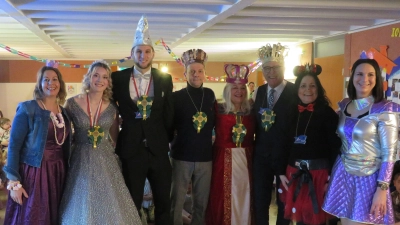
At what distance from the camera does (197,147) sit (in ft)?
8.70

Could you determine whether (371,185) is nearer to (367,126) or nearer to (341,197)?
(341,197)

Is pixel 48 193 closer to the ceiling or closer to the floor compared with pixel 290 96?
closer to the floor

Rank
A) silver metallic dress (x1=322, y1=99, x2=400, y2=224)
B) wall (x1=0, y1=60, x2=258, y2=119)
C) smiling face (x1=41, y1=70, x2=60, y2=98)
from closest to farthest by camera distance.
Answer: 1. silver metallic dress (x1=322, y1=99, x2=400, y2=224)
2. smiling face (x1=41, y1=70, x2=60, y2=98)
3. wall (x1=0, y1=60, x2=258, y2=119)

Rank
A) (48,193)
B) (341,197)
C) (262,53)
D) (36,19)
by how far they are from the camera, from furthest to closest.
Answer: (36,19)
(262,53)
(48,193)
(341,197)

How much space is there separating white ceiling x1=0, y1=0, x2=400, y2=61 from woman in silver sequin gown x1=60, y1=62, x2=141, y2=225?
52.0 inches

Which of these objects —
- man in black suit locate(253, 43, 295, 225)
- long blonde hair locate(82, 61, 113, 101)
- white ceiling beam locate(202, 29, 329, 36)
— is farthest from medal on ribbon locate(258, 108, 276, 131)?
white ceiling beam locate(202, 29, 329, 36)

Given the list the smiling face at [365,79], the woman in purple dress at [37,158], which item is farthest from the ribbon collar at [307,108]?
the woman in purple dress at [37,158]

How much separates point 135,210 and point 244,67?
1.38m

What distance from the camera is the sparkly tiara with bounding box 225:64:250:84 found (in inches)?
107

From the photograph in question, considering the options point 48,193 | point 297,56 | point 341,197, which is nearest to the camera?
point 341,197

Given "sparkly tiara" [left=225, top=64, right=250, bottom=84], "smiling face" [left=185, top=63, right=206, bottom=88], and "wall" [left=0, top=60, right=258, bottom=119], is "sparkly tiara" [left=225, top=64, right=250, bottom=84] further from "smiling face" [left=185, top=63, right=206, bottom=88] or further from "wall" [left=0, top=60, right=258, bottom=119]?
"wall" [left=0, top=60, right=258, bottom=119]

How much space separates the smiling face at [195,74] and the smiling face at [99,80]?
661 mm

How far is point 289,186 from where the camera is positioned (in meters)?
2.38

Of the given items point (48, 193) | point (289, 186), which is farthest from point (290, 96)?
point (48, 193)
